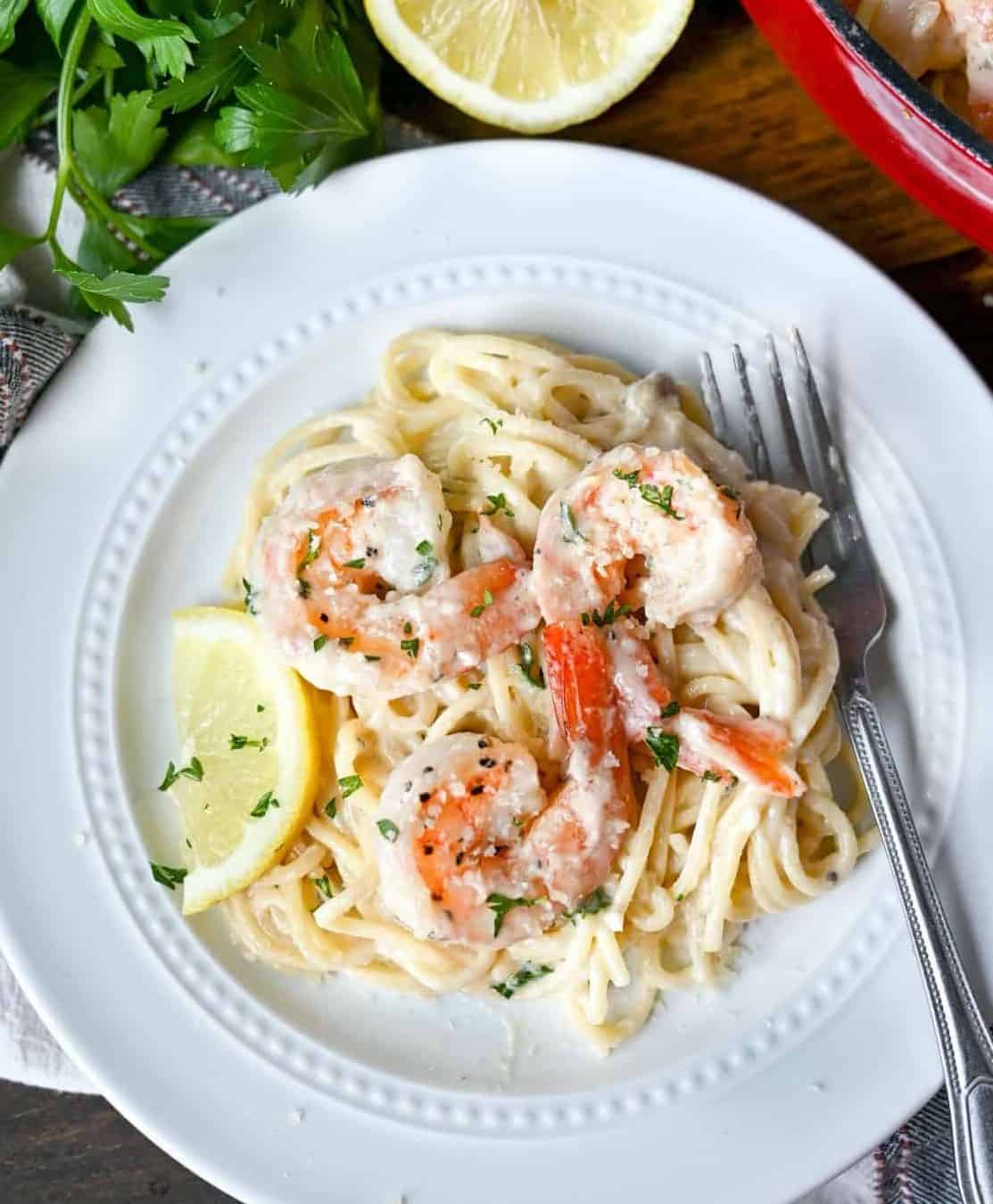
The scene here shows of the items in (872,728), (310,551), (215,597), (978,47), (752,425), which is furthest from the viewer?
(215,597)

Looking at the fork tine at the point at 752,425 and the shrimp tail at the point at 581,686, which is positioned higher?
the fork tine at the point at 752,425

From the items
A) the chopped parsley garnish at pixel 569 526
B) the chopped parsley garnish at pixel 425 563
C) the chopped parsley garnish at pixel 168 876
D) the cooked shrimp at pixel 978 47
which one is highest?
the cooked shrimp at pixel 978 47

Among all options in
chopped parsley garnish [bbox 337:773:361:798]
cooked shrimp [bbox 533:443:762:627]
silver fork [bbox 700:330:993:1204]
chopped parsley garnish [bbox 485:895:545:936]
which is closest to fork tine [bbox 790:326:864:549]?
silver fork [bbox 700:330:993:1204]

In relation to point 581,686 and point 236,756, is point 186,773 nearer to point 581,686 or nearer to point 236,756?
point 236,756

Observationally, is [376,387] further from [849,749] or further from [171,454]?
[849,749]

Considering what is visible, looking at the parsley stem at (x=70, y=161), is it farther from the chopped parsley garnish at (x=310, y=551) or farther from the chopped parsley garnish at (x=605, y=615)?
the chopped parsley garnish at (x=605, y=615)

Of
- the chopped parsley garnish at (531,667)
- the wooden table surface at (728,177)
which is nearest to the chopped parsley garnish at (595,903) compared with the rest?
the chopped parsley garnish at (531,667)

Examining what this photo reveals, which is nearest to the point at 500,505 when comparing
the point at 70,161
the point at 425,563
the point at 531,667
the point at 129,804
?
the point at 425,563
